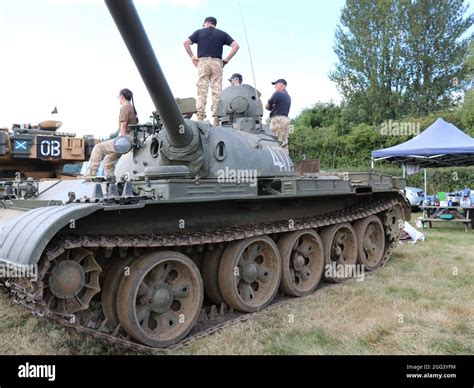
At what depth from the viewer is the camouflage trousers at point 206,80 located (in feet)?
27.4

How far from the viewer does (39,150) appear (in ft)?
34.7

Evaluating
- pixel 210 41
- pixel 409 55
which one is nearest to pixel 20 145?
pixel 210 41

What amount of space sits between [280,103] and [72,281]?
6.62 meters

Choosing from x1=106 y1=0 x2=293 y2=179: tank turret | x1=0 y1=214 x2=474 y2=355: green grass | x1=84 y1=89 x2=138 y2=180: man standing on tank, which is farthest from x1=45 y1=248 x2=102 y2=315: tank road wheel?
x1=84 y1=89 x2=138 y2=180: man standing on tank

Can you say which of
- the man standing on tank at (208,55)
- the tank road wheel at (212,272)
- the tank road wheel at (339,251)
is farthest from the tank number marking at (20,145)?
the tank road wheel at (339,251)

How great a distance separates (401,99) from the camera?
39156 mm

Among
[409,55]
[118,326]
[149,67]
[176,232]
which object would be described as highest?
[409,55]

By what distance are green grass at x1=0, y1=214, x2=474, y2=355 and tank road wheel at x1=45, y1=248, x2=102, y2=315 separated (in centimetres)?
94

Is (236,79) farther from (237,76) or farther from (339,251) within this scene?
(339,251)

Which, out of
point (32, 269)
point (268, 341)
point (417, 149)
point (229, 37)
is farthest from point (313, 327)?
point (417, 149)

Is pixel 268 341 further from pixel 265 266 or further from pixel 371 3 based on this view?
pixel 371 3

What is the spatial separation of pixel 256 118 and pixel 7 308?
16.6ft

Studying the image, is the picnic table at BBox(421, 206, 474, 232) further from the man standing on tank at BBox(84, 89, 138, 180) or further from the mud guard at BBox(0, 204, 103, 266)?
the mud guard at BBox(0, 204, 103, 266)

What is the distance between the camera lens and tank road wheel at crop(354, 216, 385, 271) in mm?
9298
